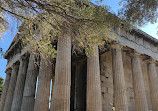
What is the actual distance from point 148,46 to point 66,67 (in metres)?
12.5

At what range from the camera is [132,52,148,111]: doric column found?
49.5 feet

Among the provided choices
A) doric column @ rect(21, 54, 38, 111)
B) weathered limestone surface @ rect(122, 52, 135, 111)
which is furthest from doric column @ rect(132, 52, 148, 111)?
doric column @ rect(21, 54, 38, 111)

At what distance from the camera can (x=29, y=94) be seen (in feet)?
45.7

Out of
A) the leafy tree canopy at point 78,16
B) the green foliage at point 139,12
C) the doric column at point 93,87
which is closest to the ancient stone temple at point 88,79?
the doric column at point 93,87

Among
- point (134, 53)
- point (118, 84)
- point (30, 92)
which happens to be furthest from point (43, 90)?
point (134, 53)

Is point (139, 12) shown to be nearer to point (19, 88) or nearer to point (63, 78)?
point (63, 78)

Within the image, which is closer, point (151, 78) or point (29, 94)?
point (29, 94)

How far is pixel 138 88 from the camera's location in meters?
15.7

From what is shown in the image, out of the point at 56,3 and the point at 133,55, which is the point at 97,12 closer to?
the point at 56,3

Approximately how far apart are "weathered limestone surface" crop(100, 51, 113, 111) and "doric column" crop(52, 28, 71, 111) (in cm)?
832

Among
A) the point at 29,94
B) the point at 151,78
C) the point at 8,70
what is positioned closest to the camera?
the point at 29,94

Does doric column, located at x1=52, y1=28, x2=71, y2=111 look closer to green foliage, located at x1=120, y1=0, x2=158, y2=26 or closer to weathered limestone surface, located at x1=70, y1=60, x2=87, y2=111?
green foliage, located at x1=120, y1=0, x2=158, y2=26

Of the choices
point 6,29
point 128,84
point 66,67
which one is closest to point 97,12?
point 66,67

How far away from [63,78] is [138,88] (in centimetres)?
880
